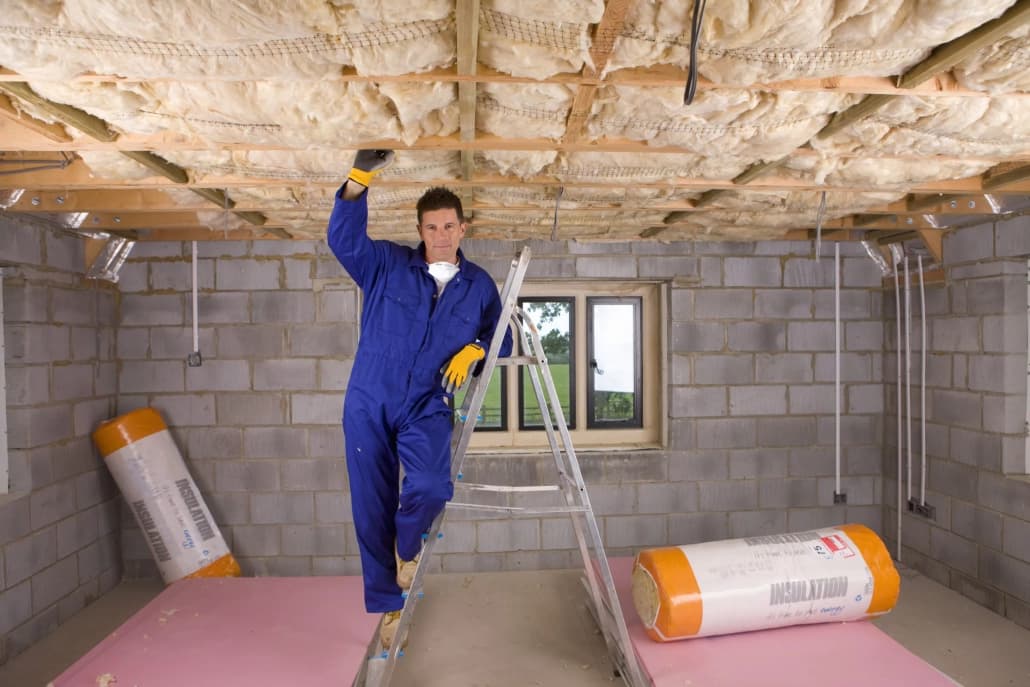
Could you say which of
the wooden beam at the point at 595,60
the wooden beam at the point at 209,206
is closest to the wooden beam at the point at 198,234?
the wooden beam at the point at 209,206

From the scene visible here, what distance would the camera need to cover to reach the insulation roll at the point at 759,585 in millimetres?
2555

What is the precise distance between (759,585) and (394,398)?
162 cm

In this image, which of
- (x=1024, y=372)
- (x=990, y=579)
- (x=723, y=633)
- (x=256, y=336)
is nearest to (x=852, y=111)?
(x=723, y=633)

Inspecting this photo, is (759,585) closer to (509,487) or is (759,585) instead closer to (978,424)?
(509,487)

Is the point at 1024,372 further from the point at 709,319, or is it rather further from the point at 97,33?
the point at 97,33

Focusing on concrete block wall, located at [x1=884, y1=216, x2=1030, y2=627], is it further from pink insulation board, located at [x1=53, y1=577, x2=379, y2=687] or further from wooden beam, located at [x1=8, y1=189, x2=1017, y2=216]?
pink insulation board, located at [x1=53, y1=577, x2=379, y2=687]

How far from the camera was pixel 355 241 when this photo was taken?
81.6 inches

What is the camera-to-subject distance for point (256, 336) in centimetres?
409

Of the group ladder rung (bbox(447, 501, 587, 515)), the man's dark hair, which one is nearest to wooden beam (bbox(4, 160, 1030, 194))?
the man's dark hair

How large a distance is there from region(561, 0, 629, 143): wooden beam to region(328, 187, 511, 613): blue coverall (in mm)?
629

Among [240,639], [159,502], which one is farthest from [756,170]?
[159,502]

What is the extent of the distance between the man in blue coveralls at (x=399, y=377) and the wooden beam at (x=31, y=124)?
3.14ft

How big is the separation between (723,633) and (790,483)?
6.38 feet

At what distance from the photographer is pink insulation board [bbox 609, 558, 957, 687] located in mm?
2314
